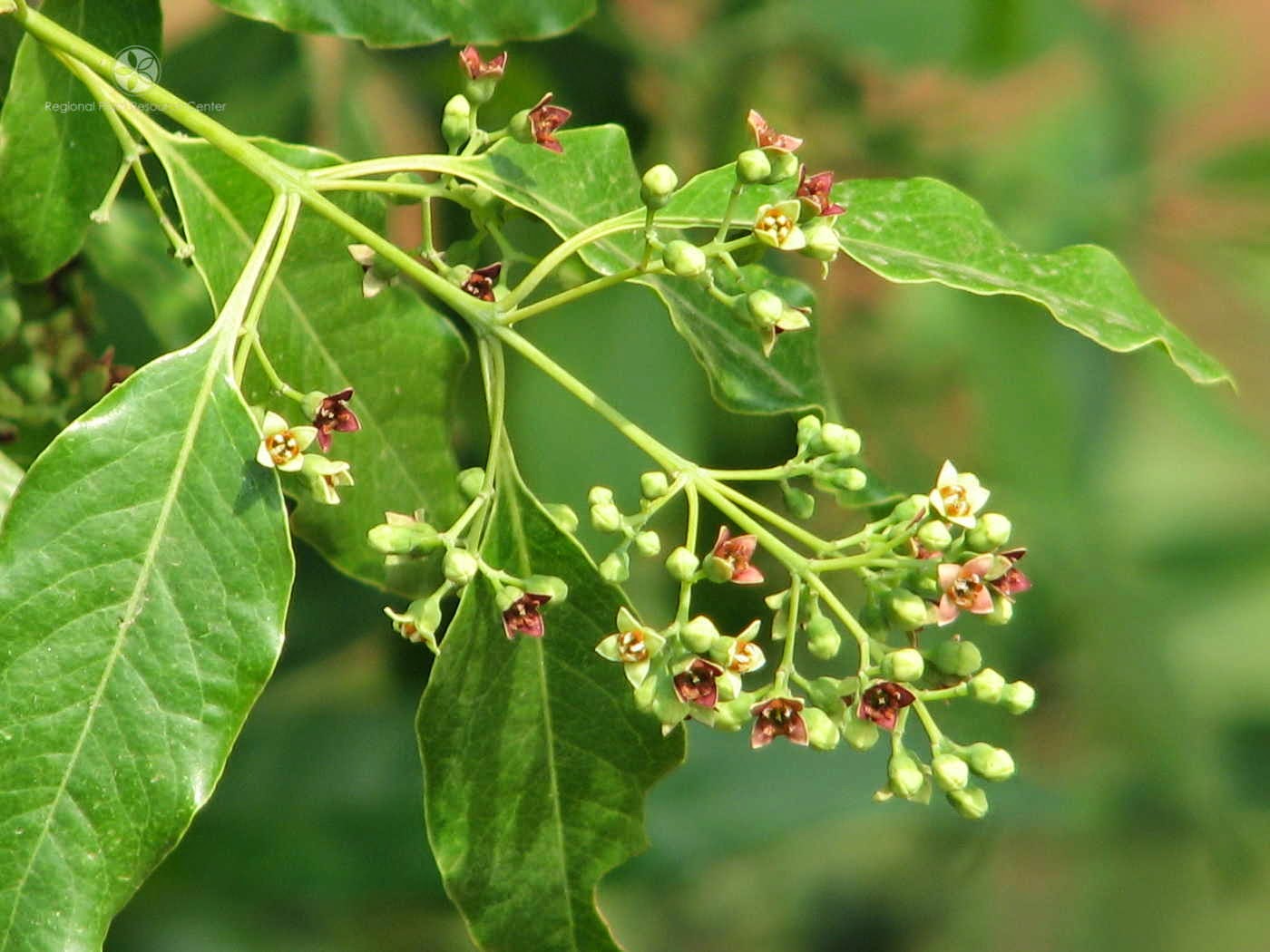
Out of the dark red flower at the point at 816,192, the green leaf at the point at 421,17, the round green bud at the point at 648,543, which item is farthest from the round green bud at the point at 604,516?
the green leaf at the point at 421,17

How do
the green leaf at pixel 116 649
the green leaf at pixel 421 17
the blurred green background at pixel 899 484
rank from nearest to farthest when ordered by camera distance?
the green leaf at pixel 116 649, the green leaf at pixel 421 17, the blurred green background at pixel 899 484

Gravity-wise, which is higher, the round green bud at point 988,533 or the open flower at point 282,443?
the open flower at point 282,443

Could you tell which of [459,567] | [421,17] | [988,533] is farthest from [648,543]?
[421,17]

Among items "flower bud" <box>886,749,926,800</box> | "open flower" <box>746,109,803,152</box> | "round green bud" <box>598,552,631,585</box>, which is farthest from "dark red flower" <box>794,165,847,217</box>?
"flower bud" <box>886,749,926,800</box>

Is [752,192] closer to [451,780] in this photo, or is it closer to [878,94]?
[451,780]

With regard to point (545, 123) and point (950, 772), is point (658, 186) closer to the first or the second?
point (545, 123)

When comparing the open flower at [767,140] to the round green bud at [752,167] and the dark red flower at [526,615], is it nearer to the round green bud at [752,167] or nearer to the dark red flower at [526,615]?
the round green bud at [752,167]
